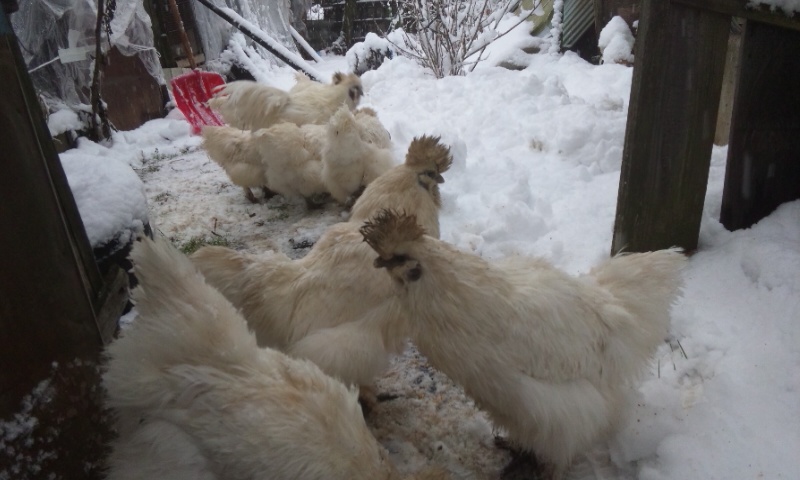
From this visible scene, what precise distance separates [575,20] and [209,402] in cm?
879

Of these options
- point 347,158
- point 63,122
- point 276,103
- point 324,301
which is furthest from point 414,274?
point 63,122

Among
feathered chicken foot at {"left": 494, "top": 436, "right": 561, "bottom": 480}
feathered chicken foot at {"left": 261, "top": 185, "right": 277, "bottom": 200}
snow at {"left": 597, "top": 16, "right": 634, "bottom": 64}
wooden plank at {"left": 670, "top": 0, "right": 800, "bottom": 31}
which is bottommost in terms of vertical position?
feathered chicken foot at {"left": 494, "top": 436, "right": 561, "bottom": 480}

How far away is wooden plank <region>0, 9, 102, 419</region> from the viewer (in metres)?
1.29

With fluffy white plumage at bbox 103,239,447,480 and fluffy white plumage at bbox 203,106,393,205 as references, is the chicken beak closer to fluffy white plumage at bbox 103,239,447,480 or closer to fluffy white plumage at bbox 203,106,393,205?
fluffy white plumage at bbox 103,239,447,480

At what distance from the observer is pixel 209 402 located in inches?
55.0

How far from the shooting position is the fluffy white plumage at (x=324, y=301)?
1976mm

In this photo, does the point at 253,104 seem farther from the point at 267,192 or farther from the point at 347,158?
the point at 347,158

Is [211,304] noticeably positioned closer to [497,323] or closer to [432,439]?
[497,323]

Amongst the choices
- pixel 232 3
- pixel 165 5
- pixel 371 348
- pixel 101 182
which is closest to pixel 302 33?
pixel 232 3

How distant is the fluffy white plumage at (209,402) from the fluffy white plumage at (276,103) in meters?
3.64

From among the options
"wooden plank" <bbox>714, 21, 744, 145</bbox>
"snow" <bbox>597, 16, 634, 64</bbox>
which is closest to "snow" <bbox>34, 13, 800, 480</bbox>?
"wooden plank" <bbox>714, 21, 744, 145</bbox>

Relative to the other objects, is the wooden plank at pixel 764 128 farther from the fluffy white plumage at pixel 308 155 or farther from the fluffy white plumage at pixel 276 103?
the fluffy white plumage at pixel 276 103

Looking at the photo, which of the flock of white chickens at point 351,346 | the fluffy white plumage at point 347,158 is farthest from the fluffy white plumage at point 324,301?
the fluffy white plumage at point 347,158

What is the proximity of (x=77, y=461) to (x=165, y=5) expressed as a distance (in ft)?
31.9
